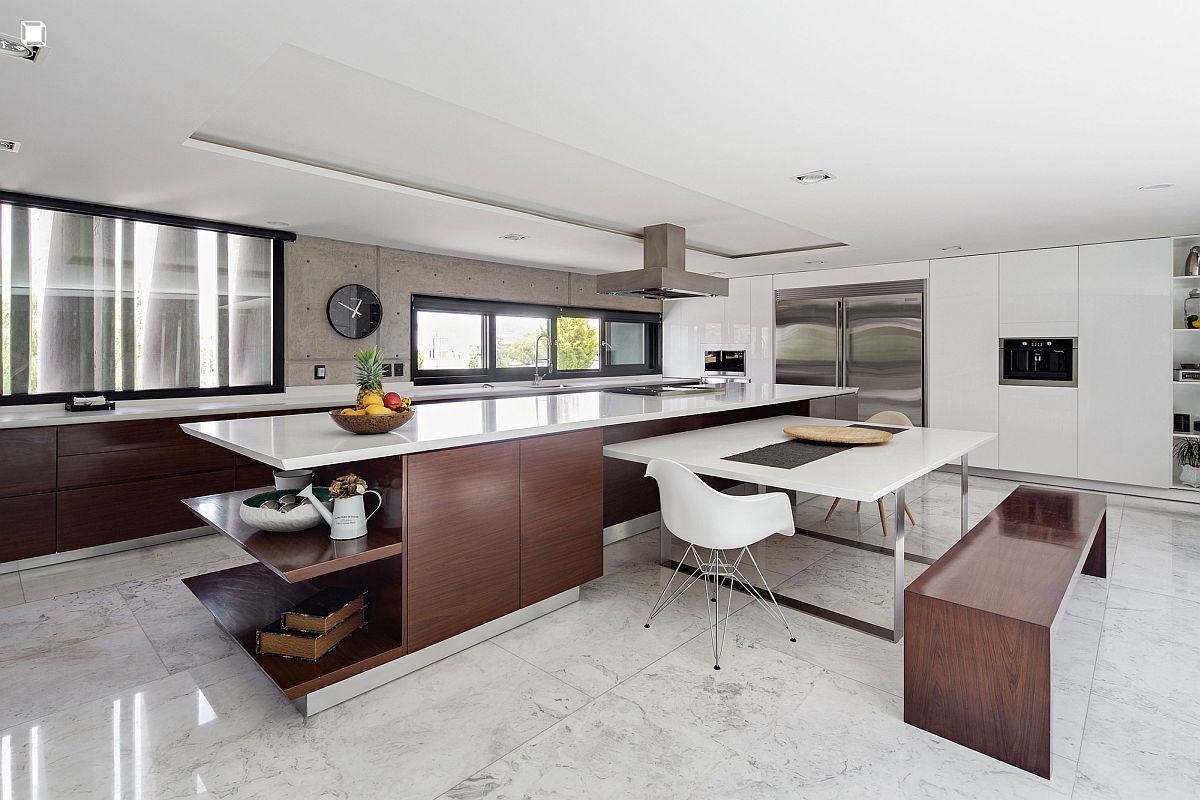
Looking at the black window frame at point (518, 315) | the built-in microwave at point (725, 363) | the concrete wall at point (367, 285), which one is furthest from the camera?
the built-in microwave at point (725, 363)

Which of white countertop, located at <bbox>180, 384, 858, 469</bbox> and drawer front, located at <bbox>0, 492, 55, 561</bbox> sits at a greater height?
white countertop, located at <bbox>180, 384, 858, 469</bbox>

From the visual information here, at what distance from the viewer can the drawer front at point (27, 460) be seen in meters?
3.21

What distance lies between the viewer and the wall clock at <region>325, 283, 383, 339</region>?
4.80 meters

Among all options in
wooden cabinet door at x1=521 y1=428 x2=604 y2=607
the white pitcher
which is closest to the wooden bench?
wooden cabinet door at x1=521 y1=428 x2=604 y2=607

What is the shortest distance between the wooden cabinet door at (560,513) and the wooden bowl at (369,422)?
21.3 inches

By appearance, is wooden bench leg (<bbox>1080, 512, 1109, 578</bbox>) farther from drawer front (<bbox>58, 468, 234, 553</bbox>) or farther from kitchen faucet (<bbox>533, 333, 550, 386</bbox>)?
drawer front (<bbox>58, 468, 234, 553</bbox>)

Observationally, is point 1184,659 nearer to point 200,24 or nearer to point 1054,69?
point 1054,69

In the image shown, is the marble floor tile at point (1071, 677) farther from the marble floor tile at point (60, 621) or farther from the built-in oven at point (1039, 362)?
the marble floor tile at point (60, 621)

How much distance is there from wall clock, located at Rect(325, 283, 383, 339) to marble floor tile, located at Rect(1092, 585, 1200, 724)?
4.99 m

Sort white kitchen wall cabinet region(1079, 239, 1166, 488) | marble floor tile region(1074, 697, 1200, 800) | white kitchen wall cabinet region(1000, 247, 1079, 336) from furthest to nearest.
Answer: white kitchen wall cabinet region(1000, 247, 1079, 336)
white kitchen wall cabinet region(1079, 239, 1166, 488)
marble floor tile region(1074, 697, 1200, 800)

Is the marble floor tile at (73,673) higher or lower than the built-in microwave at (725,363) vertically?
lower

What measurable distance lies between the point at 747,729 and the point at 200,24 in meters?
2.66

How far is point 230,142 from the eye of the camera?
2777 mm

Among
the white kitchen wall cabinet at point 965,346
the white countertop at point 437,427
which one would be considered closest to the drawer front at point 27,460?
the white countertop at point 437,427
